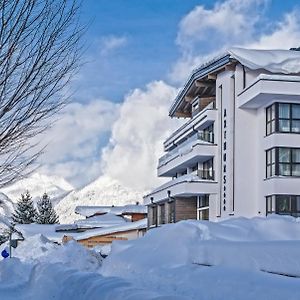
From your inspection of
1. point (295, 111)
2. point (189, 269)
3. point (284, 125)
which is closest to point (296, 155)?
point (284, 125)

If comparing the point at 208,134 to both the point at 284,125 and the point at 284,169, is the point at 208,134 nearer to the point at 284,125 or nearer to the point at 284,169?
the point at 284,125

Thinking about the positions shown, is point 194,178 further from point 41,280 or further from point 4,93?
point 4,93

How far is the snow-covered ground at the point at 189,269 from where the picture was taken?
350 inches

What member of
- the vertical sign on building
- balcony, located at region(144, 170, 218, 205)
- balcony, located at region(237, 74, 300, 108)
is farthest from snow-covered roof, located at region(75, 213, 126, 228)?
balcony, located at region(237, 74, 300, 108)

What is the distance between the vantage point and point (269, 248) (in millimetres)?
11047

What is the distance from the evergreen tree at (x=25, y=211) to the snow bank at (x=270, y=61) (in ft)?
164

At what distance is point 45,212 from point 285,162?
5421cm

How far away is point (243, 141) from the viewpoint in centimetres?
3434

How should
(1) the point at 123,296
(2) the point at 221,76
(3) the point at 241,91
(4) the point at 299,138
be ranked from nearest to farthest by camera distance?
(1) the point at 123,296, (4) the point at 299,138, (3) the point at 241,91, (2) the point at 221,76

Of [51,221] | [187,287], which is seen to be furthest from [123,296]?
[51,221]

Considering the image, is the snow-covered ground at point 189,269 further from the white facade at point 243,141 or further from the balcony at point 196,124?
the balcony at point 196,124

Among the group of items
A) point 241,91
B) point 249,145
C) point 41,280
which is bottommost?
point 41,280

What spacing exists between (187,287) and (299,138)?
2217 cm

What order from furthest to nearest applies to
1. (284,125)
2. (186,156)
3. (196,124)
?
(186,156) → (196,124) → (284,125)
